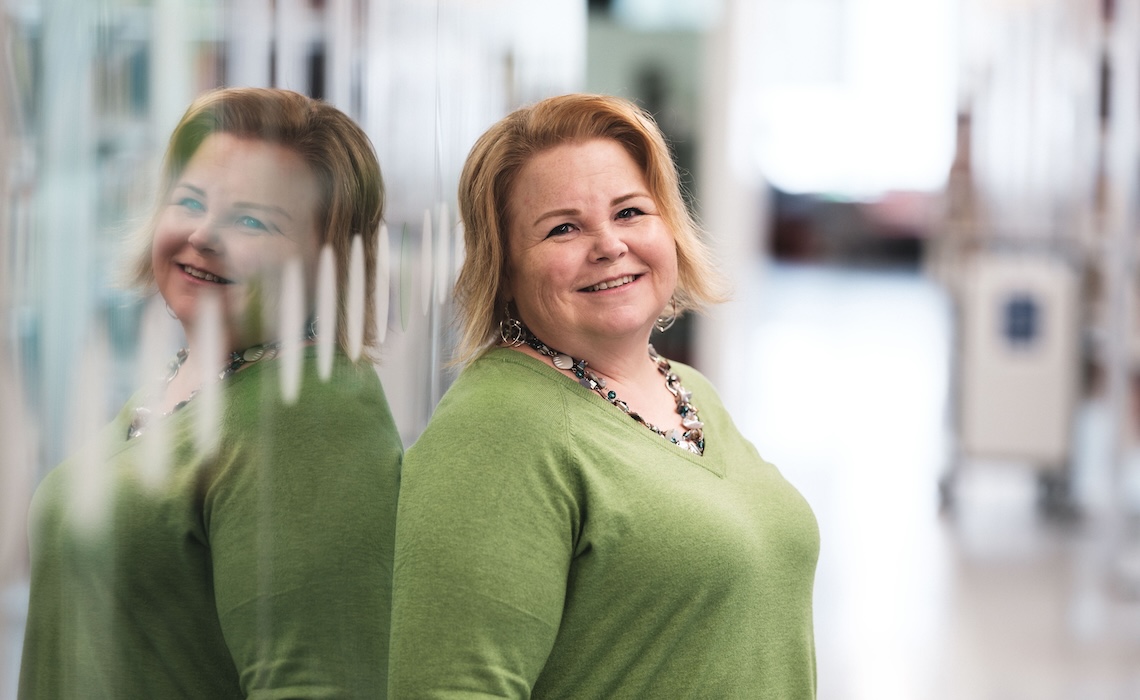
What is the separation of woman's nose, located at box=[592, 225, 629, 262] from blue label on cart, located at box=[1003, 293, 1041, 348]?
4.32m

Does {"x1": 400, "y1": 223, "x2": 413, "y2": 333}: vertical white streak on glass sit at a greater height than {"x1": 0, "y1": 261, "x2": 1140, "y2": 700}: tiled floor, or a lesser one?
greater

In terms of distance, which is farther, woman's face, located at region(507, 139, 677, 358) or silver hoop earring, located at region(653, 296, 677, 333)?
silver hoop earring, located at region(653, 296, 677, 333)

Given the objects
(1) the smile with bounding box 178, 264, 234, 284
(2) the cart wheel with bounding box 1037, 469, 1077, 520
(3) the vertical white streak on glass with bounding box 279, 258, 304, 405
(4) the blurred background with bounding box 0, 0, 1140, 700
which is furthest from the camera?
(2) the cart wheel with bounding box 1037, 469, 1077, 520

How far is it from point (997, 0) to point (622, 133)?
497 centimetres

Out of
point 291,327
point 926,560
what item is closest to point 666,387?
point 291,327

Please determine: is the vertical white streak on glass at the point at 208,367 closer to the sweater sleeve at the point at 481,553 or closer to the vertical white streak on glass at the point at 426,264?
the sweater sleeve at the point at 481,553

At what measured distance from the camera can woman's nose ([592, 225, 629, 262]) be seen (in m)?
1.20

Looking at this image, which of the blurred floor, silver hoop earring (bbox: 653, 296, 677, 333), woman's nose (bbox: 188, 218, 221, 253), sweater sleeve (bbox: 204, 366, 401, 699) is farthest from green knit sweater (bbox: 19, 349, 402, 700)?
the blurred floor

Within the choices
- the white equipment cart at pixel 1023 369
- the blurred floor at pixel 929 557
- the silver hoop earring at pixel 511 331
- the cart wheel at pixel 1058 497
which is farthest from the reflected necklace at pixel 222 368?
the cart wheel at pixel 1058 497

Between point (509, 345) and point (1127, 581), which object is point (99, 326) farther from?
point (1127, 581)

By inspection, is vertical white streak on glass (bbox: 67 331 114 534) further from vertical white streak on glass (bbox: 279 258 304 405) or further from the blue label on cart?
the blue label on cart

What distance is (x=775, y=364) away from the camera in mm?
8469

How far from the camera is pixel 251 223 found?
1.01 meters

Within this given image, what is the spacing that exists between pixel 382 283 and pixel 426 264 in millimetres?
124
